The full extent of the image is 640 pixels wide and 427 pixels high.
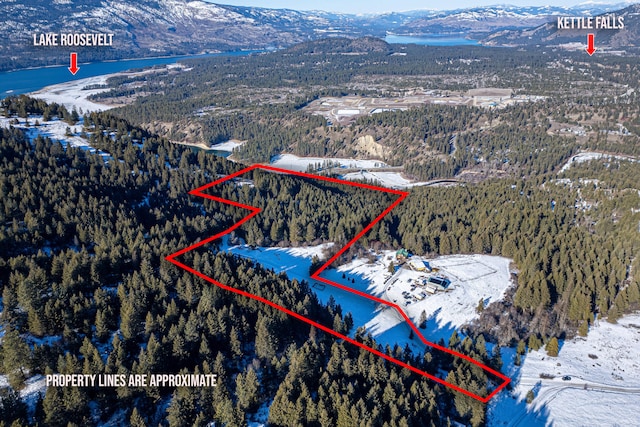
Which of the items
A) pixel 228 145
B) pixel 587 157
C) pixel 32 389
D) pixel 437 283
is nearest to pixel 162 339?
pixel 32 389

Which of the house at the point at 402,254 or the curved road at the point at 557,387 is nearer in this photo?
the curved road at the point at 557,387

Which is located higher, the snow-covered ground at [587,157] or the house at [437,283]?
the snow-covered ground at [587,157]

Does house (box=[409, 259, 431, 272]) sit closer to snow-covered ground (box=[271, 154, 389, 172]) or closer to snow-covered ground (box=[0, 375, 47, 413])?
snow-covered ground (box=[0, 375, 47, 413])

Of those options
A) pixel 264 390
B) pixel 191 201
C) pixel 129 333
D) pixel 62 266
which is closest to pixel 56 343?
pixel 129 333

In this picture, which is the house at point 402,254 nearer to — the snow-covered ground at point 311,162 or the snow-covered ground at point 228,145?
the snow-covered ground at point 311,162

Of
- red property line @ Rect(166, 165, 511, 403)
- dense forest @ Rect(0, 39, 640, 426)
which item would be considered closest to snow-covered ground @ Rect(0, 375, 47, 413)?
dense forest @ Rect(0, 39, 640, 426)

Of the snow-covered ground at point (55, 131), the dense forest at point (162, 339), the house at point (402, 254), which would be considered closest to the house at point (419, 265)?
the house at point (402, 254)
